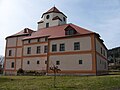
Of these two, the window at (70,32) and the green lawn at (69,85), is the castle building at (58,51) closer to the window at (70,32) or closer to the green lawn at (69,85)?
the window at (70,32)

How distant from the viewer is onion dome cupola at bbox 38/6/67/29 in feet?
149

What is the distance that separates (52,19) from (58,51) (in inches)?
573

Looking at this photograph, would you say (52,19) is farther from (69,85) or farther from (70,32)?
(69,85)

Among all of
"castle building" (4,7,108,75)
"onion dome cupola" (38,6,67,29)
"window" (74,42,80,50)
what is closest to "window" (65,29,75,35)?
"castle building" (4,7,108,75)

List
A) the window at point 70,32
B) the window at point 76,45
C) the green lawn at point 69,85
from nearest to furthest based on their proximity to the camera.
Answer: the green lawn at point 69,85, the window at point 76,45, the window at point 70,32

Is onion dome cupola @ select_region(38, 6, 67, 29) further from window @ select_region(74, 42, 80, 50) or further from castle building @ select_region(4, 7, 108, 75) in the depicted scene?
window @ select_region(74, 42, 80, 50)

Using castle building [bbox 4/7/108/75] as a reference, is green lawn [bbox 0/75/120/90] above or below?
below

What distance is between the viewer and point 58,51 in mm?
33906

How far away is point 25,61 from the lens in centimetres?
4022

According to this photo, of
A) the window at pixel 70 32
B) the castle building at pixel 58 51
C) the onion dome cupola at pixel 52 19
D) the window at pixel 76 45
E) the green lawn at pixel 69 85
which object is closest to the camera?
the green lawn at pixel 69 85

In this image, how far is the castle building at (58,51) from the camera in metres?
30.8

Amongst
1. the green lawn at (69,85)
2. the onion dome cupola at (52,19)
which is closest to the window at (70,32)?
the onion dome cupola at (52,19)

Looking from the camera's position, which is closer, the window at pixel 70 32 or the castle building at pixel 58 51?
the castle building at pixel 58 51

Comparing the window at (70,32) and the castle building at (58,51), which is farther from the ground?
the window at (70,32)
